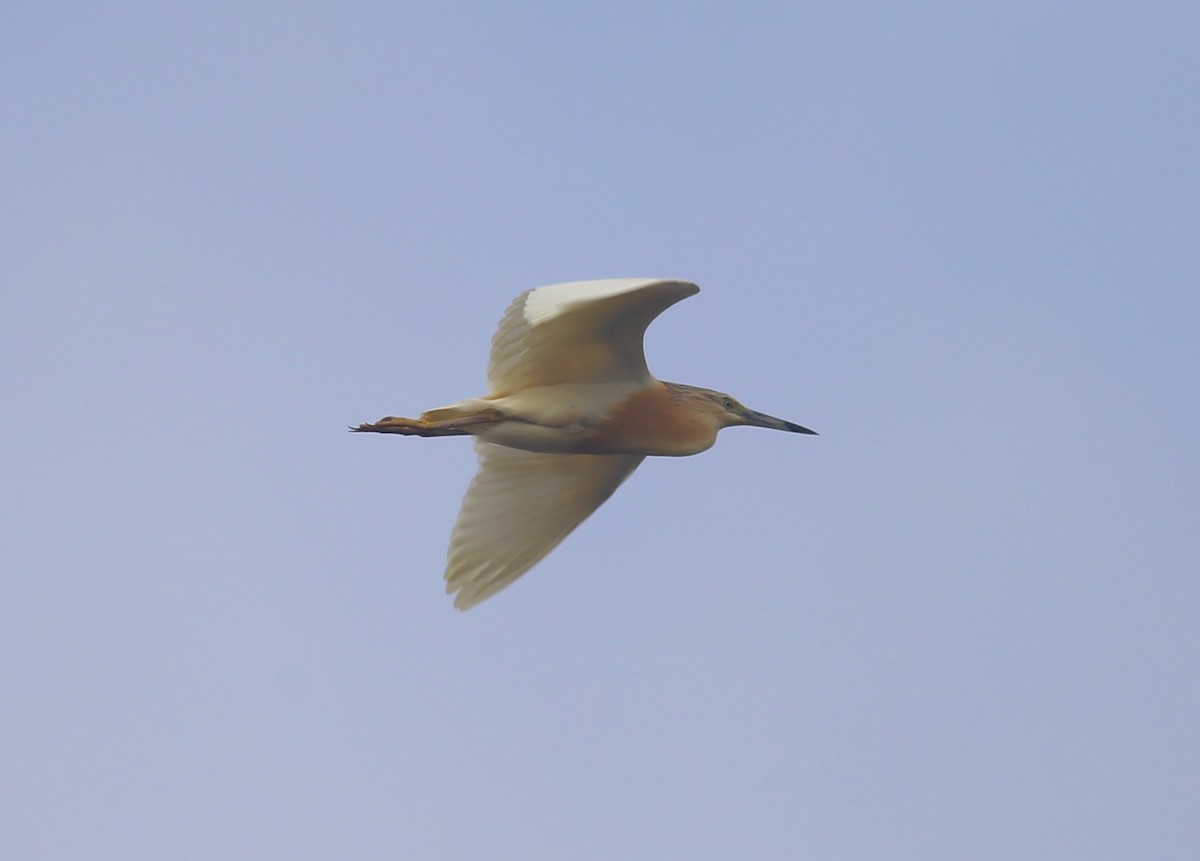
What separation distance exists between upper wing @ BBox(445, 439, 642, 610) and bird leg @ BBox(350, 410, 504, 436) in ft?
4.99

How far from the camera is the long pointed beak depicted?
14.0 meters

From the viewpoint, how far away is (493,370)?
1273 centimetres

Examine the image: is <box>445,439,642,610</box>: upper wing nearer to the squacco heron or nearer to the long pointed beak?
the squacco heron

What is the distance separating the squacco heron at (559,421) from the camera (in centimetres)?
1190

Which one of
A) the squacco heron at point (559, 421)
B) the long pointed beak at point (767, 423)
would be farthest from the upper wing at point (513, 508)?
the long pointed beak at point (767, 423)

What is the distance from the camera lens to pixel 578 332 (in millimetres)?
12273

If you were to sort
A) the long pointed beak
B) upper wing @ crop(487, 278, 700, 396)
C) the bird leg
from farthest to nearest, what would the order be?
the long pointed beak < the bird leg < upper wing @ crop(487, 278, 700, 396)

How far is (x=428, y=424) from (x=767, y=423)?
10.4 ft

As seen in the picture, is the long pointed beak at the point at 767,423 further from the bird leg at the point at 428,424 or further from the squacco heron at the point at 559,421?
the bird leg at the point at 428,424

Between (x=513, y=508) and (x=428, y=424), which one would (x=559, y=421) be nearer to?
(x=428, y=424)

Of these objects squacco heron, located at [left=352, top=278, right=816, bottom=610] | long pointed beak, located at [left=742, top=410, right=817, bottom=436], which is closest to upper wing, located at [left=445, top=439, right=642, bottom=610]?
squacco heron, located at [left=352, top=278, right=816, bottom=610]

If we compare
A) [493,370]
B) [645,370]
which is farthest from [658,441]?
[493,370]

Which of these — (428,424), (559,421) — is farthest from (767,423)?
(428,424)

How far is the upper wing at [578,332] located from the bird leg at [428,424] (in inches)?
12.2
